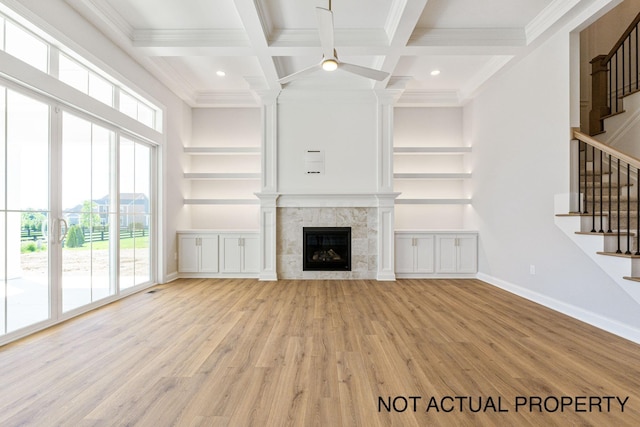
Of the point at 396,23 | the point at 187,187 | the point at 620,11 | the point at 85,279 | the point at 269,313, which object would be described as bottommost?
the point at 269,313

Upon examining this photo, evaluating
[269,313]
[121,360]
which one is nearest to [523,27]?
[269,313]

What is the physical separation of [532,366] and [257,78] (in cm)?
489

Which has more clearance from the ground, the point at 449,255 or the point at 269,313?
the point at 449,255

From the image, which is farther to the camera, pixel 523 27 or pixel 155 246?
pixel 155 246

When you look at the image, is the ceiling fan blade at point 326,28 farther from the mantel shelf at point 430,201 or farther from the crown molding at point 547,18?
the mantel shelf at point 430,201

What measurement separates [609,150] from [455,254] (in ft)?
8.87

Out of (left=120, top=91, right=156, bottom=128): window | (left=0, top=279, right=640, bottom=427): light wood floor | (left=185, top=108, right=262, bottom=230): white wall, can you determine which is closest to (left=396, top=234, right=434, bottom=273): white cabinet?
(left=0, top=279, right=640, bottom=427): light wood floor

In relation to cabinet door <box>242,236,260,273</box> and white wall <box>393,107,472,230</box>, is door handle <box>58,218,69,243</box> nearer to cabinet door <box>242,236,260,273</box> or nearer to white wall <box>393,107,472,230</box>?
cabinet door <box>242,236,260,273</box>

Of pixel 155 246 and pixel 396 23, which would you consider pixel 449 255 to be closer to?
pixel 396 23

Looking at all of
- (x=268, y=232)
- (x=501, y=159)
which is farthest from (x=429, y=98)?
(x=268, y=232)

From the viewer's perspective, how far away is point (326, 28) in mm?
2398

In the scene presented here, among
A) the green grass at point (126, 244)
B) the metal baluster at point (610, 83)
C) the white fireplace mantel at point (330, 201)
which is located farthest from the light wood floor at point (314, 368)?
the metal baluster at point (610, 83)

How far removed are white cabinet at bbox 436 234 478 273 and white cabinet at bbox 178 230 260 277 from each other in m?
3.15

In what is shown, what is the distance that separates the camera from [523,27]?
11.8 feet
